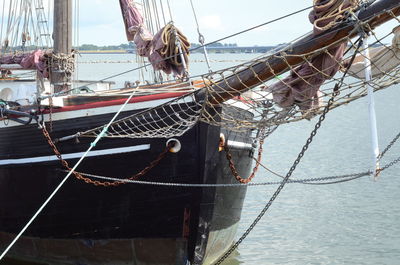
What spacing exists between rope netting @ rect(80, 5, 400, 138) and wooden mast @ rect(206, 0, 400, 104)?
10 mm

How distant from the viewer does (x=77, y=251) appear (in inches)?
424

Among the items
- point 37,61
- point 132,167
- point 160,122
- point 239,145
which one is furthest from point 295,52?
point 37,61

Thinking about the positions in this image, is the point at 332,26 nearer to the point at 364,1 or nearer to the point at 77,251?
the point at 364,1

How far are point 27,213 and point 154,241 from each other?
193cm

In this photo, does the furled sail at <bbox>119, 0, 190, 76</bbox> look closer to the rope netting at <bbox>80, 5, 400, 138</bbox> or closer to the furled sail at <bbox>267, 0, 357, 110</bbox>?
the rope netting at <bbox>80, 5, 400, 138</bbox>

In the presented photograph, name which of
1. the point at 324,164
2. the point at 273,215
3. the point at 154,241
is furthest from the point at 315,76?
the point at 324,164

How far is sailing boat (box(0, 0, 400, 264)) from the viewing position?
970 centimetres

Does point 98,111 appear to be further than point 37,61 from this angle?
No

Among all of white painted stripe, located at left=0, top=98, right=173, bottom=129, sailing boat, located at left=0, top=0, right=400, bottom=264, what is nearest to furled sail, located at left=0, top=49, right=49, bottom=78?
sailing boat, located at left=0, top=0, right=400, bottom=264

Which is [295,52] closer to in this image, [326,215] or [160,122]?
[160,122]

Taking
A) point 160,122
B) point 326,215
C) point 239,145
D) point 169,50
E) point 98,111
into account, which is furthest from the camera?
point 326,215

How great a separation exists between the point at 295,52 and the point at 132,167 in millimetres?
3129

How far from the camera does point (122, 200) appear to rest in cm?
1028

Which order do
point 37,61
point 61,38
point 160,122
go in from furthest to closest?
point 37,61
point 61,38
point 160,122
